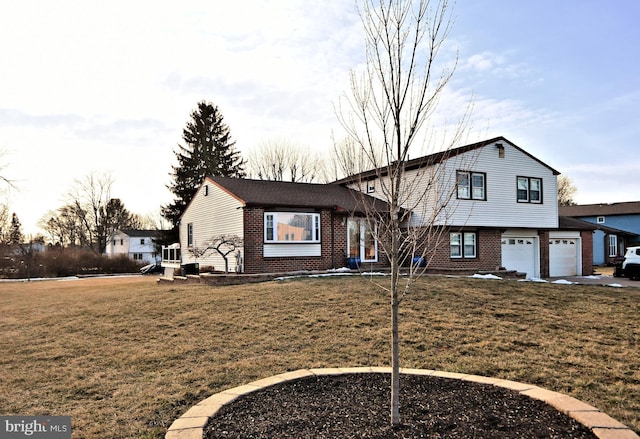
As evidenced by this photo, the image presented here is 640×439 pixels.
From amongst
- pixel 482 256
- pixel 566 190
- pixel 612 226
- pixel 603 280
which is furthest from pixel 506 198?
pixel 566 190

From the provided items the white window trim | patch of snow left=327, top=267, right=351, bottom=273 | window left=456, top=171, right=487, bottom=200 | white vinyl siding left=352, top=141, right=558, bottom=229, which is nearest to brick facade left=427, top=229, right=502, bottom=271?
white vinyl siding left=352, top=141, right=558, bottom=229

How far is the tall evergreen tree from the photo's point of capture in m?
34.3

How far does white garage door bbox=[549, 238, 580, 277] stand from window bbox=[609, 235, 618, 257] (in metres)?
14.2

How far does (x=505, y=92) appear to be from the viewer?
234 inches

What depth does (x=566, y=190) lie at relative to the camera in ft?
177

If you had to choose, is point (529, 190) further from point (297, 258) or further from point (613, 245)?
point (613, 245)

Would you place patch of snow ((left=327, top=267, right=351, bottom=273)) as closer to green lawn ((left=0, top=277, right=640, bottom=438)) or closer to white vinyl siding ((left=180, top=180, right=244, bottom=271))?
white vinyl siding ((left=180, top=180, right=244, bottom=271))

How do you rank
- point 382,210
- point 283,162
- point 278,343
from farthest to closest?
point 283,162, point 382,210, point 278,343

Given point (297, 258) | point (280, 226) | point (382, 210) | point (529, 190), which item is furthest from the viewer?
point (529, 190)

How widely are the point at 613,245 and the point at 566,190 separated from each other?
22.2m

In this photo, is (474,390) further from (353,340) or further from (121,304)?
(121,304)

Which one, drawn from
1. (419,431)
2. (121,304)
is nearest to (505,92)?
(419,431)

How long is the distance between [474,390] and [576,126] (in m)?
11.6

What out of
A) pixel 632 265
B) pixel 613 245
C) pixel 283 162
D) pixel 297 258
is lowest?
pixel 632 265
